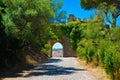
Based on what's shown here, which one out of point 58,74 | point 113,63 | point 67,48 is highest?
point 67,48

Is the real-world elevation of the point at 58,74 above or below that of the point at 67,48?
below

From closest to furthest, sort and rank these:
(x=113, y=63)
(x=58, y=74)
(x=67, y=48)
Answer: (x=113, y=63), (x=58, y=74), (x=67, y=48)

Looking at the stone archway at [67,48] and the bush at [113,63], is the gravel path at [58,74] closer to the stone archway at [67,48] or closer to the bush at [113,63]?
the bush at [113,63]

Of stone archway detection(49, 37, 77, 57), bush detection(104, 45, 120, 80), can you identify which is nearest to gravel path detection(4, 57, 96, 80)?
bush detection(104, 45, 120, 80)

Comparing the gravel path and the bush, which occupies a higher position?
the bush

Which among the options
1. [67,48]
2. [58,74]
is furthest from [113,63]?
[67,48]

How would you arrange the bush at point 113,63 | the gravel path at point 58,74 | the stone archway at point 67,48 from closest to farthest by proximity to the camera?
1. the bush at point 113,63
2. the gravel path at point 58,74
3. the stone archway at point 67,48

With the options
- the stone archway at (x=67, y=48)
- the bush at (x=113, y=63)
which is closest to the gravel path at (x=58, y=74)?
the bush at (x=113, y=63)

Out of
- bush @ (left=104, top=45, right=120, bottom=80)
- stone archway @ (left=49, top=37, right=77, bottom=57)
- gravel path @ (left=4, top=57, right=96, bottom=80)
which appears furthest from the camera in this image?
stone archway @ (left=49, top=37, right=77, bottom=57)

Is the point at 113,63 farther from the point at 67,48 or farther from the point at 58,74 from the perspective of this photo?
the point at 67,48

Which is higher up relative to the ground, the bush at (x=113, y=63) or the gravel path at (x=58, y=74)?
the bush at (x=113, y=63)

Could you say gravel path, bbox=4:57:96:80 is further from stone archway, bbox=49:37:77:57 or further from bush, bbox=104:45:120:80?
stone archway, bbox=49:37:77:57

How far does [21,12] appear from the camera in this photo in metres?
21.6

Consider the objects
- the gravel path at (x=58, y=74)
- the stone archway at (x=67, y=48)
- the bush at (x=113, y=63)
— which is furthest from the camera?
the stone archway at (x=67, y=48)
